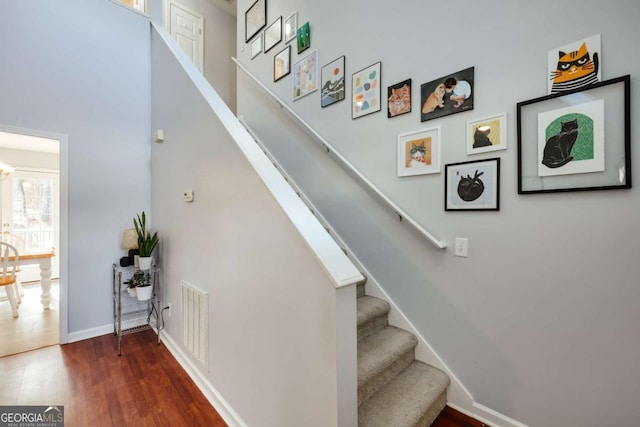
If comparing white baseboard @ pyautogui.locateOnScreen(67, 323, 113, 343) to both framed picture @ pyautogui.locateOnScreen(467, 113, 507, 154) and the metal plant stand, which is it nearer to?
the metal plant stand

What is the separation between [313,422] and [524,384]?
3.97 feet

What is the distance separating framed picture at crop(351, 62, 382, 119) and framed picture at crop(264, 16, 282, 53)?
139cm

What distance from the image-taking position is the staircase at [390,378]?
1.35 meters

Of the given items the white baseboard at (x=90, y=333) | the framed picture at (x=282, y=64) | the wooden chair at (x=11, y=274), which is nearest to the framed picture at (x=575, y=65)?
the framed picture at (x=282, y=64)

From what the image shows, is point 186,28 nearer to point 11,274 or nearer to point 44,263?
point 44,263

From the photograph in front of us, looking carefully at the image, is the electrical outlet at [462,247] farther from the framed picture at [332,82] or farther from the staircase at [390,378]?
the framed picture at [332,82]

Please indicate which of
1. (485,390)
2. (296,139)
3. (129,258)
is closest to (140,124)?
(129,258)

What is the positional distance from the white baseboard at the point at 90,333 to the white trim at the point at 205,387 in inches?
32.4

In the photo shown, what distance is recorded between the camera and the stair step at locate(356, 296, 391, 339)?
1.73m

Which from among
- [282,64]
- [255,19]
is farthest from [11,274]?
[255,19]

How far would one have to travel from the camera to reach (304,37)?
8.49 ft

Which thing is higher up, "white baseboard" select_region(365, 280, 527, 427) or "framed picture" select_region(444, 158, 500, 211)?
"framed picture" select_region(444, 158, 500, 211)

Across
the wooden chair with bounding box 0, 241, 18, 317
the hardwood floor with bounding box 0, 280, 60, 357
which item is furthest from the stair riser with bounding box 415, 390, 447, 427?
the wooden chair with bounding box 0, 241, 18, 317

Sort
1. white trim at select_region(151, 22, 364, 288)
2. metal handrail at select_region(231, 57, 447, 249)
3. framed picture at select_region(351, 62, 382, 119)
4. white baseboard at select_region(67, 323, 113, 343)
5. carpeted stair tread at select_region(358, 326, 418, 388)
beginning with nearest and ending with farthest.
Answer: white trim at select_region(151, 22, 364, 288)
carpeted stair tread at select_region(358, 326, 418, 388)
metal handrail at select_region(231, 57, 447, 249)
framed picture at select_region(351, 62, 382, 119)
white baseboard at select_region(67, 323, 113, 343)
